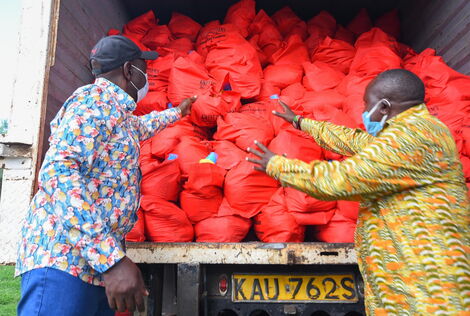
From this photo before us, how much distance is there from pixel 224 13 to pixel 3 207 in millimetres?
2768

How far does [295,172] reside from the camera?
4.21 ft

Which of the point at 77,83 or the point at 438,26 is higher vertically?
the point at 438,26

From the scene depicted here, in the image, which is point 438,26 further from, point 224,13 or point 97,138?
point 97,138

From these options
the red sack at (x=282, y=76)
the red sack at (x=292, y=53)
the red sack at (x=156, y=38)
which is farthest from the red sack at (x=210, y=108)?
the red sack at (x=156, y=38)

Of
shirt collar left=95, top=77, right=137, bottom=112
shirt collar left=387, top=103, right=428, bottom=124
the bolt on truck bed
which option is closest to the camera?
shirt collar left=387, top=103, right=428, bottom=124

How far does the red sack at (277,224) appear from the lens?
71.6 inches

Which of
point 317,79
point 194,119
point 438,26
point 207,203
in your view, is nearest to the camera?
point 207,203

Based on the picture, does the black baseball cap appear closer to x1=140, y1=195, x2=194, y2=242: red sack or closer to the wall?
x1=140, y1=195, x2=194, y2=242: red sack

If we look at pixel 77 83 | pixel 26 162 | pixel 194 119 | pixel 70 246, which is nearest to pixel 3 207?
pixel 26 162

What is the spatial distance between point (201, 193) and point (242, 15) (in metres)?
1.84

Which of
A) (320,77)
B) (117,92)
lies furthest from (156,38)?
(117,92)

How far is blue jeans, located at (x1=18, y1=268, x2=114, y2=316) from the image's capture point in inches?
45.8

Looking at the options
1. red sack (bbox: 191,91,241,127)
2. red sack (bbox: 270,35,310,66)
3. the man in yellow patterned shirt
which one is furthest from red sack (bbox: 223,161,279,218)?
red sack (bbox: 270,35,310,66)

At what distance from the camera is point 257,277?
5.42 ft
